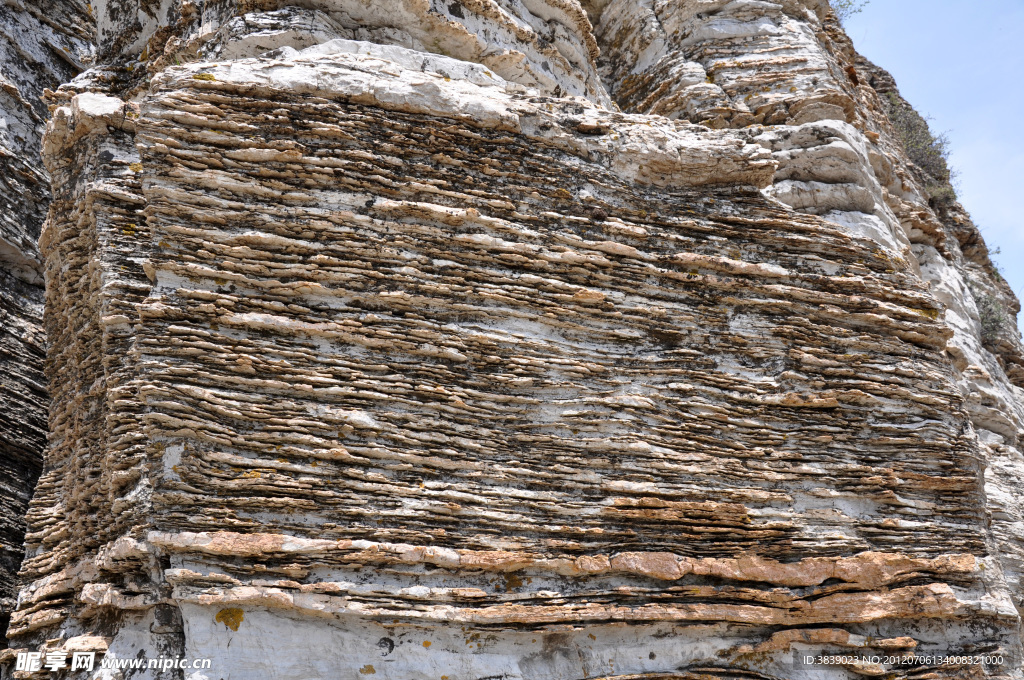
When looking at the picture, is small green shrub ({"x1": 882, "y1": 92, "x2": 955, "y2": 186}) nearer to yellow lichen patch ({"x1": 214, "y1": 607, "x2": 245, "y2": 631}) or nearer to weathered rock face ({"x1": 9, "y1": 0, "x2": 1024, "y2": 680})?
weathered rock face ({"x1": 9, "y1": 0, "x2": 1024, "y2": 680})

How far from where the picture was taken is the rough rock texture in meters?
8.95

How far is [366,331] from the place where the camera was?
6.17 meters

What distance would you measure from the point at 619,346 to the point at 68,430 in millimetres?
6061

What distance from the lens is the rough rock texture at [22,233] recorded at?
8945mm

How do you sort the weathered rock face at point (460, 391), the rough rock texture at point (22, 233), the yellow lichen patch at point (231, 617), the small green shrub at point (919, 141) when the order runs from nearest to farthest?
the yellow lichen patch at point (231, 617)
the weathered rock face at point (460, 391)
the rough rock texture at point (22, 233)
the small green shrub at point (919, 141)

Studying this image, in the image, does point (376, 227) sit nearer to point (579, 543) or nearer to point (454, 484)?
point (454, 484)

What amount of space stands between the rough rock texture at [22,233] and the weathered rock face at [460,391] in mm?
1802

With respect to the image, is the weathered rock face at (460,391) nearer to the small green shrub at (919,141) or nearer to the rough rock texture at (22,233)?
the rough rock texture at (22,233)

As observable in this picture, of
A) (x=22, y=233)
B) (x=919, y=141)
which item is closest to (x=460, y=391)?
(x=22, y=233)

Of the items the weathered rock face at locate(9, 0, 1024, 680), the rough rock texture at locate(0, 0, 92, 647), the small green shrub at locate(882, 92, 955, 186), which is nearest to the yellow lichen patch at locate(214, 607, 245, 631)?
the weathered rock face at locate(9, 0, 1024, 680)

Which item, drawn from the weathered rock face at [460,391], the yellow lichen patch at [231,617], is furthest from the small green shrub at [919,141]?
the yellow lichen patch at [231,617]

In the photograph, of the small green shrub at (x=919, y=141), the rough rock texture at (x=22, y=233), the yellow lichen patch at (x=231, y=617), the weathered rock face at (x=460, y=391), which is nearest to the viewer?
the yellow lichen patch at (x=231, y=617)

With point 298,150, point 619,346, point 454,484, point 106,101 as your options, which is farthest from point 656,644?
point 106,101

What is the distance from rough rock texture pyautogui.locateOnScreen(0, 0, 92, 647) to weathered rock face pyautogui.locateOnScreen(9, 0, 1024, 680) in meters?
1.80
